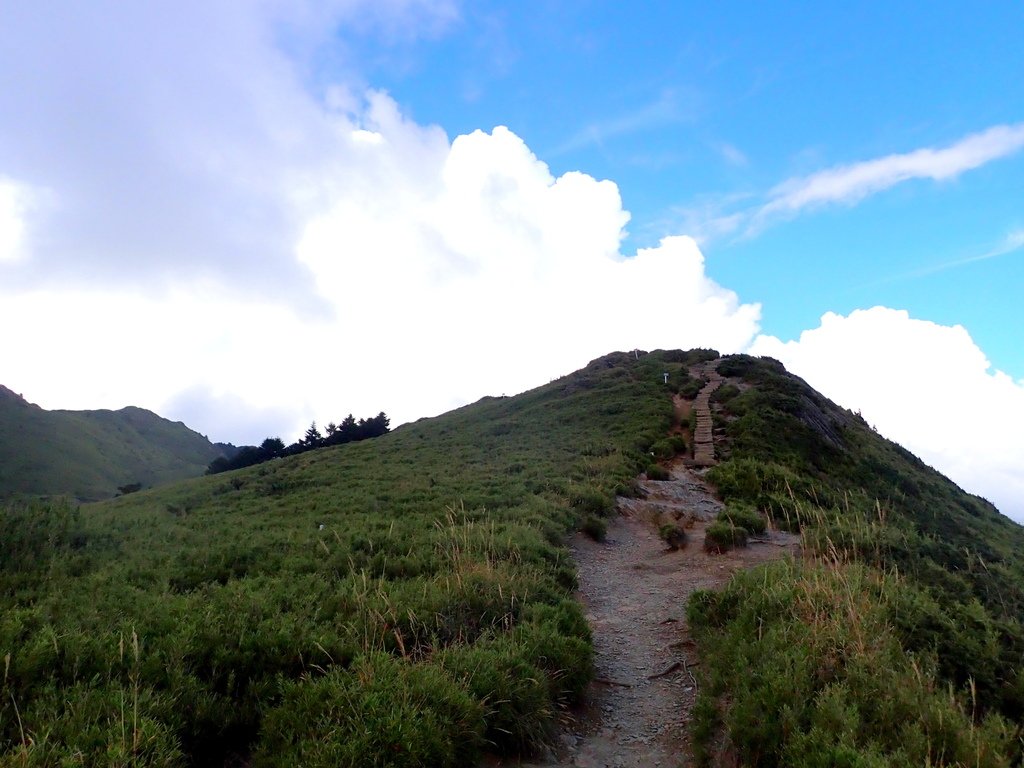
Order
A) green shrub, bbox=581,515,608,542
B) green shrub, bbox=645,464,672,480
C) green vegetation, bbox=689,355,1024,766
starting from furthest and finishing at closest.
Answer: 1. green shrub, bbox=645,464,672,480
2. green shrub, bbox=581,515,608,542
3. green vegetation, bbox=689,355,1024,766

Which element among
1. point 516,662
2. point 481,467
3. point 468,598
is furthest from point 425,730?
point 481,467

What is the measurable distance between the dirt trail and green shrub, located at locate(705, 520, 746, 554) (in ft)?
0.73

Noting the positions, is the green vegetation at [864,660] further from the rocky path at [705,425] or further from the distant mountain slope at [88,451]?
the distant mountain slope at [88,451]

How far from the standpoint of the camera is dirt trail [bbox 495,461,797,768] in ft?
19.4

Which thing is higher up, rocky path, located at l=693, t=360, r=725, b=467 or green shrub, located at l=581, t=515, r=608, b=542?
rocky path, located at l=693, t=360, r=725, b=467

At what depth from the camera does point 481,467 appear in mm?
22828

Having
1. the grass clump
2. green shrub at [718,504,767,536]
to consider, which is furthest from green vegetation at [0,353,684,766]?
green shrub at [718,504,767,536]

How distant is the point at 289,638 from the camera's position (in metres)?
6.15

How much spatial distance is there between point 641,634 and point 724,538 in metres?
4.52

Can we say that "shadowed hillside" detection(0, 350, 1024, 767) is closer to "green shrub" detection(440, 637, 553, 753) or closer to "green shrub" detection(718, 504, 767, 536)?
"green shrub" detection(440, 637, 553, 753)

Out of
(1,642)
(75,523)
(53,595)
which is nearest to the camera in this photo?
(1,642)

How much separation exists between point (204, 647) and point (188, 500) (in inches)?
920

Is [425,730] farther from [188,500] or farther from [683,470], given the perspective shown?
[188,500]

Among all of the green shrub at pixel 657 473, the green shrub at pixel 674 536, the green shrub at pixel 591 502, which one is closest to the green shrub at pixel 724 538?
the green shrub at pixel 674 536
